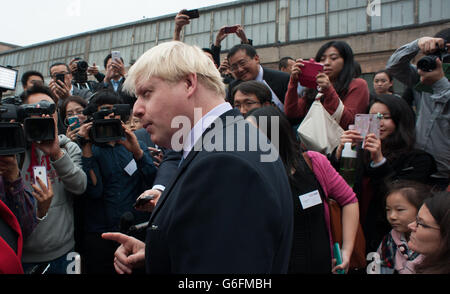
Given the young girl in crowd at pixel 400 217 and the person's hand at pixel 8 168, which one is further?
the young girl in crowd at pixel 400 217

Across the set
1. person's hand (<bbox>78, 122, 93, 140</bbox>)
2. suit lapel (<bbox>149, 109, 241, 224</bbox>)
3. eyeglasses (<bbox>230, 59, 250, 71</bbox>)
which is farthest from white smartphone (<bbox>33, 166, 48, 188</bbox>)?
eyeglasses (<bbox>230, 59, 250, 71</bbox>)

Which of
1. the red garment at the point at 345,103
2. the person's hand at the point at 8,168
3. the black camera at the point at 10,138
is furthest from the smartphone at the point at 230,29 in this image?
the person's hand at the point at 8,168

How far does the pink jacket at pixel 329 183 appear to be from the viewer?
2.08m

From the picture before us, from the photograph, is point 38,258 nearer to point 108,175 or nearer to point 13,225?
point 108,175

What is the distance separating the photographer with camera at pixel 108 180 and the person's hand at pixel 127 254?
53.8 inches

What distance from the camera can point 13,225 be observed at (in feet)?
4.68

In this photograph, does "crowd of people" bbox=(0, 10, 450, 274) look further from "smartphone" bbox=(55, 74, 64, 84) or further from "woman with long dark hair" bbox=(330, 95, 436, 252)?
"smartphone" bbox=(55, 74, 64, 84)

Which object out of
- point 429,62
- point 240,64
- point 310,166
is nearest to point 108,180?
point 310,166

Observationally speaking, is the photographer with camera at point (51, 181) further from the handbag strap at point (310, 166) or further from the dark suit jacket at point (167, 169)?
the handbag strap at point (310, 166)

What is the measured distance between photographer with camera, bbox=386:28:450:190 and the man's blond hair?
226cm

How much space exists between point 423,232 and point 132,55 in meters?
18.5

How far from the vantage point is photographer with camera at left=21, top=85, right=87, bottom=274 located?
2217 millimetres
